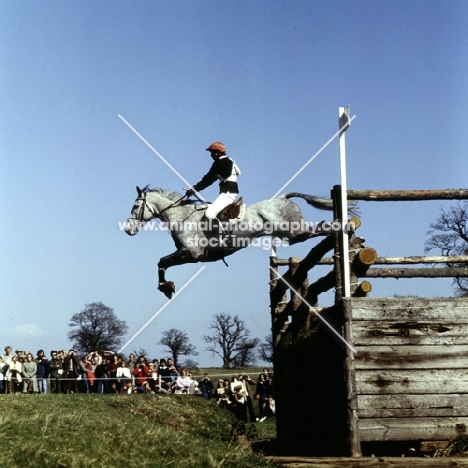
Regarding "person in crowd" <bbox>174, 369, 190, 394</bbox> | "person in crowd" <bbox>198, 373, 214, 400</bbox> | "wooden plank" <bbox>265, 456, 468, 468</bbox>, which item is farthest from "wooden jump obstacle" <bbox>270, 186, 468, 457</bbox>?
"person in crowd" <bbox>198, 373, 214, 400</bbox>

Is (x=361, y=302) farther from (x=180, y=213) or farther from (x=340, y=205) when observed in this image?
(x=180, y=213)

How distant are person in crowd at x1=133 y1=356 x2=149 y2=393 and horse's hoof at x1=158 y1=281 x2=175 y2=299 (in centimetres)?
934

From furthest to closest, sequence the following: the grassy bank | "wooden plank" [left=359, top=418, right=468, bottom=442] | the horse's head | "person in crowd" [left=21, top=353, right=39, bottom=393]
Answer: "person in crowd" [left=21, top=353, right=39, bottom=393] → the horse's head → "wooden plank" [left=359, top=418, right=468, bottom=442] → the grassy bank

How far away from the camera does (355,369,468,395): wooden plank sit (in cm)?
819

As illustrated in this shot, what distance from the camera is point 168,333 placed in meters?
34.8

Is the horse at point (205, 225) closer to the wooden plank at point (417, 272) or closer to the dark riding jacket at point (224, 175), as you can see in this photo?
the dark riding jacket at point (224, 175)

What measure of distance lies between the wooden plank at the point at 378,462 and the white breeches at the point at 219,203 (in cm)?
574

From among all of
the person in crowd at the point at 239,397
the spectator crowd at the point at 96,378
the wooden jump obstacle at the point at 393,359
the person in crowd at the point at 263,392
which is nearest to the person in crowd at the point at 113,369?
the spectator crowd at the point at 96,378

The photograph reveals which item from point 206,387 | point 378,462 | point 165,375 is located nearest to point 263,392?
point 206,387

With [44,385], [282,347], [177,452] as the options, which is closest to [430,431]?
[177,452]

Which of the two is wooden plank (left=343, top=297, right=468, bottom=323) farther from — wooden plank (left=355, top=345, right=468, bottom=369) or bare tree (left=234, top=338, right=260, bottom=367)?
bare tree (left=234, top=338, right=260, bottom=367)

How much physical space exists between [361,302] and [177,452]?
2.93 meters

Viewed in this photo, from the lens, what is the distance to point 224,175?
40.0ft

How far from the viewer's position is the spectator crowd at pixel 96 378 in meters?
19.8
